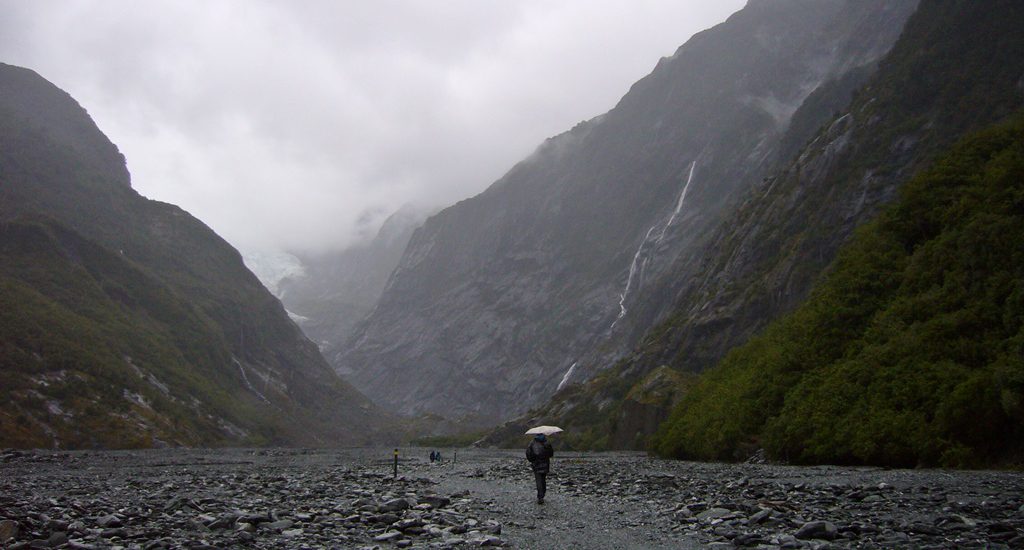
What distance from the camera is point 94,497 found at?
23.8 metres

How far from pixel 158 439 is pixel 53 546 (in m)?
103

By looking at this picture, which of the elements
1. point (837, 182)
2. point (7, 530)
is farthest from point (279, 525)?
point (837, 182)

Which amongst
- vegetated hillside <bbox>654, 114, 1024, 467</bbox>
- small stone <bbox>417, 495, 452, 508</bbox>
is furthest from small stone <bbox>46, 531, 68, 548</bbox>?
vegetated hillside <bbox>654, 114, 1024, 467</bbox>

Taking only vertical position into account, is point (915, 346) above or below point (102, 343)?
below

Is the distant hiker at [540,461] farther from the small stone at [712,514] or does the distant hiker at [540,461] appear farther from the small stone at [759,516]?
the small stone at [759,516]

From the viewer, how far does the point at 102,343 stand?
119 m

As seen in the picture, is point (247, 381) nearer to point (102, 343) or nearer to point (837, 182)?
point (102, 343)

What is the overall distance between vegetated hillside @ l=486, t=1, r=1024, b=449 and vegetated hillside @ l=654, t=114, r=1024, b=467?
29526 mm

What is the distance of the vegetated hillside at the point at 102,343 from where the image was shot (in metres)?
94.0

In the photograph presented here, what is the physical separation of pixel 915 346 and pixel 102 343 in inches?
5042

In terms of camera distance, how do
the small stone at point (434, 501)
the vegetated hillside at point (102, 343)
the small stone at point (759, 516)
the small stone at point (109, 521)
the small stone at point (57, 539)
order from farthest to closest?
the vegetated hillside at point (102, 343)
the small stone at point (434, 501)
the small stone at point (109, 521)
the small stone at point (759, 516)
the small stone at point (57, 539)

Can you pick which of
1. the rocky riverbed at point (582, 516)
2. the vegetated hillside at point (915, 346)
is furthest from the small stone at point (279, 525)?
the vegetated hillside at point (915, 346)

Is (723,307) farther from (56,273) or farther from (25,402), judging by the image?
(56,273)

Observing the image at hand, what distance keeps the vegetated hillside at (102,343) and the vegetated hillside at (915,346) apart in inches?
3261
